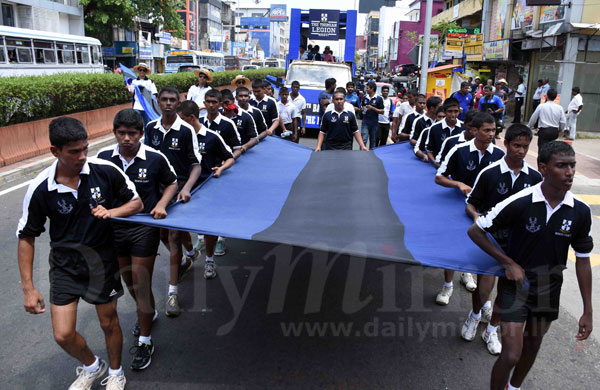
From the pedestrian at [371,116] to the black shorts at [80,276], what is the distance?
8349 millimetres

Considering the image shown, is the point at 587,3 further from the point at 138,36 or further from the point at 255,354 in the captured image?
the point at 138,36

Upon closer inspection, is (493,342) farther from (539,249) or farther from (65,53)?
(65,53)

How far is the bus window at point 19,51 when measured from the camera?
66.4ft

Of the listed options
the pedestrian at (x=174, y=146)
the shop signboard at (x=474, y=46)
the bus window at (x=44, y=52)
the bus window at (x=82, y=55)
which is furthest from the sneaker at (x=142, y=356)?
the shop signboard at (x=474, y=46)

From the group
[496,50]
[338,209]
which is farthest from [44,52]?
[338,209]

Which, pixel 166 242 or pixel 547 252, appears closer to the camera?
pixel 547 252

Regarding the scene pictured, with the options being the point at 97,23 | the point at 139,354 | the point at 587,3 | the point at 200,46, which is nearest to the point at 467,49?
the point at 587,3

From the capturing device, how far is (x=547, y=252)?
120 inches

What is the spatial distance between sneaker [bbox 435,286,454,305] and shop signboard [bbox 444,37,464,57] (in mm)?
23473

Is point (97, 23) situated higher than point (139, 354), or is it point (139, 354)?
point (97, 23)

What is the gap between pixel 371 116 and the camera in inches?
440

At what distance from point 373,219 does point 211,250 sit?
2.14 metres

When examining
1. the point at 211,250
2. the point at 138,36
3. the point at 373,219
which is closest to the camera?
the point at 373,219

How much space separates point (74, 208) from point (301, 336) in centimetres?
222
